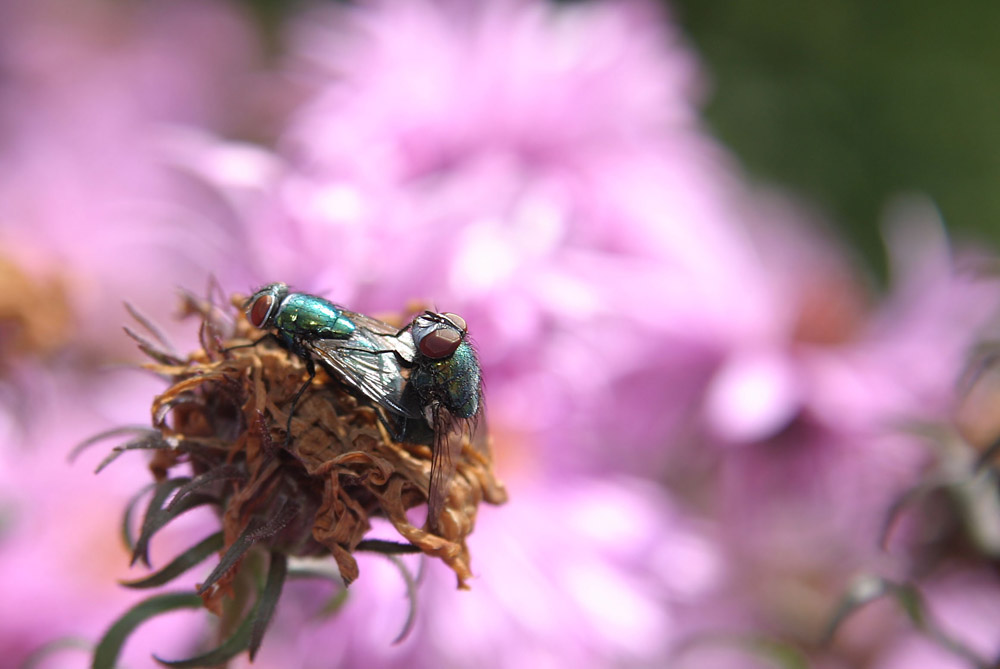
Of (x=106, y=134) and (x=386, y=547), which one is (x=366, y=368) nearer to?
(x=386, y=547)

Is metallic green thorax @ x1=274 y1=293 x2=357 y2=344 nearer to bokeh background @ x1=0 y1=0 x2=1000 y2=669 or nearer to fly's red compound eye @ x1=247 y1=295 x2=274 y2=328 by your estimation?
fly's red compound eye @ x1=247 y1=295 x2=274 y2=328

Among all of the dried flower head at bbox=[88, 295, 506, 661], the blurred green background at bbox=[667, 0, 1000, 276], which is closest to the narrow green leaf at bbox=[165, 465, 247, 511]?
the dried flower head at bbox=[88, 295, 506, 661]

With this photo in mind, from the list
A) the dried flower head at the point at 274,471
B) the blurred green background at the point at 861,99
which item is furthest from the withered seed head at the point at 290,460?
the blurred green background at the point at 861,99

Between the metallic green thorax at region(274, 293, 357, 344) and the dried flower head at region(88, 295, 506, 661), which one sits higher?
the metallic green thorax at region(274, 293, 357, 344)

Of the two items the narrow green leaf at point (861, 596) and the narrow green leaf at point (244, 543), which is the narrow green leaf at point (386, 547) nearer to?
the narrow green leaf at point (244, 543)

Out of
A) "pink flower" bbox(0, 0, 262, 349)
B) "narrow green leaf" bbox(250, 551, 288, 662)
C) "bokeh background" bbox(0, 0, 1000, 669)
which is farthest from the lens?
"pink flower" bbox(0, 0, 262, 349)

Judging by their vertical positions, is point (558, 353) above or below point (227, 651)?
above

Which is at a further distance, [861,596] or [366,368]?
[861,596]

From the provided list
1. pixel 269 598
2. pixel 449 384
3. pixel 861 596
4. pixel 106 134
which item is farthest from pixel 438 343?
pixel 106 134
